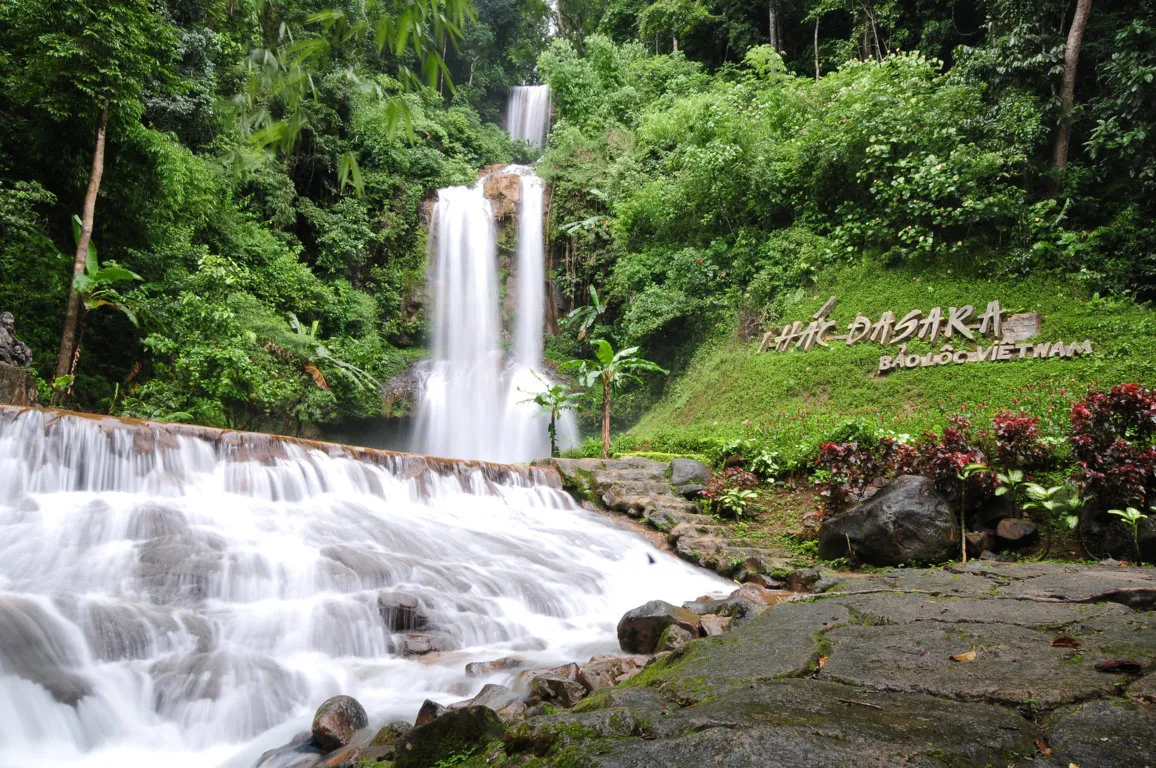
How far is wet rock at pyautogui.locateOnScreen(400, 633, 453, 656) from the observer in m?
4.75

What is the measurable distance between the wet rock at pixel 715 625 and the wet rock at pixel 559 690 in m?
1.22

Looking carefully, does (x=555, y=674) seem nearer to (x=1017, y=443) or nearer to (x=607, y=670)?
(x=607, y=670)

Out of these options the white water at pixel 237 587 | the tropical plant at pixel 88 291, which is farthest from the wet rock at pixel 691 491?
the tropical plant at pixel 88 291

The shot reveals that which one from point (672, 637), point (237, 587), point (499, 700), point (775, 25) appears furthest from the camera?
point (775, 25)

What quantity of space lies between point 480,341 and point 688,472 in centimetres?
1351

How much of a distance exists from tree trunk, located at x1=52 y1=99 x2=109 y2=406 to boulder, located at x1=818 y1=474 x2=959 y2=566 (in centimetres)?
1164

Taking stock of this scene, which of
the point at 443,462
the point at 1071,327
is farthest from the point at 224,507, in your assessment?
the point at 1071,327

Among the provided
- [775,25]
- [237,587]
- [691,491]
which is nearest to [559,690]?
[237,587]

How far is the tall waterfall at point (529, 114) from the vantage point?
113 feet

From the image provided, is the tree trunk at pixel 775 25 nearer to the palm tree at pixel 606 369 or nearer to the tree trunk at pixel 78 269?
the palm tree at pixel 606 369

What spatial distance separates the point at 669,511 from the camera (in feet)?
30.5

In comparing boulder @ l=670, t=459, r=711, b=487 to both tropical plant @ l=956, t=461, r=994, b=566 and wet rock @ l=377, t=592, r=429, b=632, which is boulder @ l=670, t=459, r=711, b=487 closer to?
tropical plant @ l=956, t=461, r=994, b=566

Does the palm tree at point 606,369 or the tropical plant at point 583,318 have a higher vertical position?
the tropical plant at point 583,318

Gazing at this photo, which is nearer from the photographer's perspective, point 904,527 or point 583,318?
point 904,527
